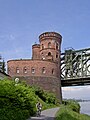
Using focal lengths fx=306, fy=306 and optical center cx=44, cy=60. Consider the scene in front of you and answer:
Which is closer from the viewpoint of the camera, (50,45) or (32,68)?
(32,68)

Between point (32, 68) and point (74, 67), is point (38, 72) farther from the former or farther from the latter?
point (74, 67)

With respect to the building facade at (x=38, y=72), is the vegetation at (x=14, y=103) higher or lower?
lower

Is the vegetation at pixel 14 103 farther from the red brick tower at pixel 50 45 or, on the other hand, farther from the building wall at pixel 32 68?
the red brick tower at pixel 50 45

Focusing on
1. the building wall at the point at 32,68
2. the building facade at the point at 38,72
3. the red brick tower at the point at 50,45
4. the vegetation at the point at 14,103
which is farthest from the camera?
the red brick tower at the point at 50,45

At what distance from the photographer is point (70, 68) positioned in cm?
9262

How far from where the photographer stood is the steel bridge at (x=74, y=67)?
86.2m

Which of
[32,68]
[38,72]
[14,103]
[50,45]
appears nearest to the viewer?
[14,103]

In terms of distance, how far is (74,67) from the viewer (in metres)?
95.1

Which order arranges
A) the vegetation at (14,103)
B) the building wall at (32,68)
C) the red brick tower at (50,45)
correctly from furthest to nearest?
the red brick tower at (50,45), the building wall at (32,68), the vegetation at (14,103)

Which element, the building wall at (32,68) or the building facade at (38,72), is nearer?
the building facade at (38,72)

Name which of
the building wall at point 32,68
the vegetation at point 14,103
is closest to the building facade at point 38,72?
the building wall at point 32,68

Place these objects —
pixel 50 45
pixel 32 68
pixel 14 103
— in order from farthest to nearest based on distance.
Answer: pixel 50 45, pixel 32 68, pixel 14 103

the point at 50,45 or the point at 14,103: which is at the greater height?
the point at 50,45

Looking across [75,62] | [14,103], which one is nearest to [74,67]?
[75,62]
